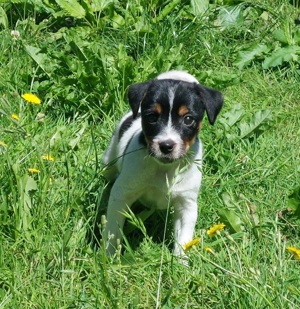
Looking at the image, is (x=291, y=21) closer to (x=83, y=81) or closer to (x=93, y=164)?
(x=83, y=81)

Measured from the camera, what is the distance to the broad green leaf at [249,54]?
23.3 feet

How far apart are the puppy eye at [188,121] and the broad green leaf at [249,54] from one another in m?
2.34

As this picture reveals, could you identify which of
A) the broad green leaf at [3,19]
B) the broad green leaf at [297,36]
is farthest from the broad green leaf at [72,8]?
the broad green leaf at [297,36]

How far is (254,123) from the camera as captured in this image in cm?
622

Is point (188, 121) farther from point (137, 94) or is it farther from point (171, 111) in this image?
point (137, 94)

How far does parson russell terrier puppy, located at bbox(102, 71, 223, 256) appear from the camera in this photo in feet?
15.7

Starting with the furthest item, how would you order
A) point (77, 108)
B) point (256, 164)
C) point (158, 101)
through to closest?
1. point (77, 108)
2. point (256, 164)
3. point (158, 101)

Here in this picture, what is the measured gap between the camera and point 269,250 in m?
4.82

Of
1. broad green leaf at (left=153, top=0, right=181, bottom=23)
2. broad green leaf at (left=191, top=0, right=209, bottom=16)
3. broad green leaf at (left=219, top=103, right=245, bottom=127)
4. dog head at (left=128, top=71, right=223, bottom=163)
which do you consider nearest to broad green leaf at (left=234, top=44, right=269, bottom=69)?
broad green leaf at (left=191, top=0, right=209, bottom=16)

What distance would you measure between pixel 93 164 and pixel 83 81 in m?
0.89

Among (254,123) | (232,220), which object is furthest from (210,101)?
(254,123)

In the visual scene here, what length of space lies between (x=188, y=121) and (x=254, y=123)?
1.48 m

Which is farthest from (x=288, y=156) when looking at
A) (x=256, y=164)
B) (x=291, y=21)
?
(x=291, y=21)

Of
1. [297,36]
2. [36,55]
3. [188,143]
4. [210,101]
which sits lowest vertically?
[36,55]
